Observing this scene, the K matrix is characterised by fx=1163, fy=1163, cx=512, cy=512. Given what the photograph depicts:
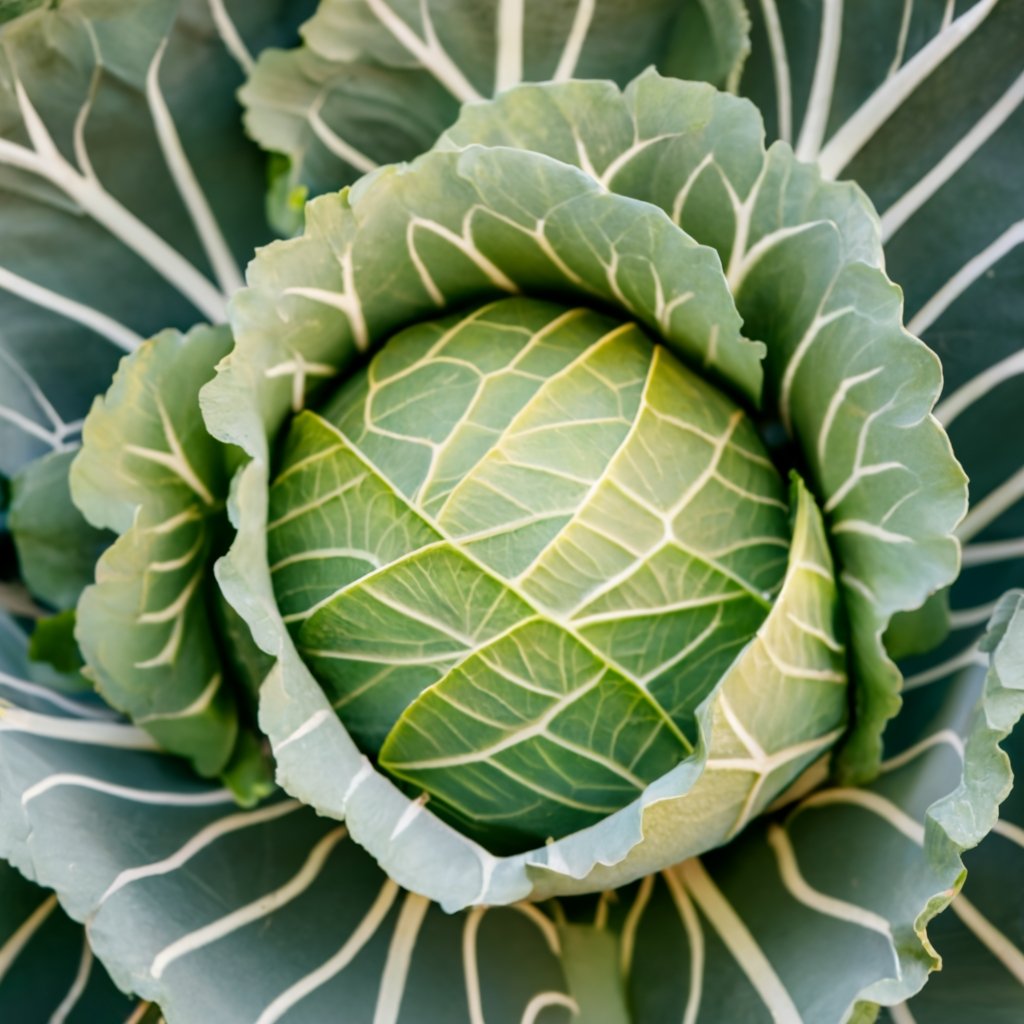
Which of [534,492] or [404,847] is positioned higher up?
[534,492]

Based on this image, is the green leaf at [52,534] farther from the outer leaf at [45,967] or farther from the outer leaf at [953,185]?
the outer leaf at [953,185]

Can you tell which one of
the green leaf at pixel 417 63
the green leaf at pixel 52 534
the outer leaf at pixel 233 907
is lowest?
the outer leaf at pixel 233 907

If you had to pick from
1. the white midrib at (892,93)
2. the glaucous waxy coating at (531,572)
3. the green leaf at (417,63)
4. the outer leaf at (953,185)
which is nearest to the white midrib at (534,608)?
the glaucous waxy coating at (531,572)

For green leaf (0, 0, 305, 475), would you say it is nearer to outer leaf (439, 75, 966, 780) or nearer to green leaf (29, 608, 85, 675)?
green leaf (29, 608, 85, 675)

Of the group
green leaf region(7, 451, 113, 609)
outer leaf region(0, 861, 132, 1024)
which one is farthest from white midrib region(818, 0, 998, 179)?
outer leaf region(0, 861, 132, 1024)

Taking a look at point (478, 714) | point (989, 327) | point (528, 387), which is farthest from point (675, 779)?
point (989, 327)

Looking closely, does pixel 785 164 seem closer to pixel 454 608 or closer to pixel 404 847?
pixel 454 608

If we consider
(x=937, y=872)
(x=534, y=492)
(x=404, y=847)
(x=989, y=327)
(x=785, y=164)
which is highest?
(x=785, y=164)

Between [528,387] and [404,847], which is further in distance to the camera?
[528,387]
